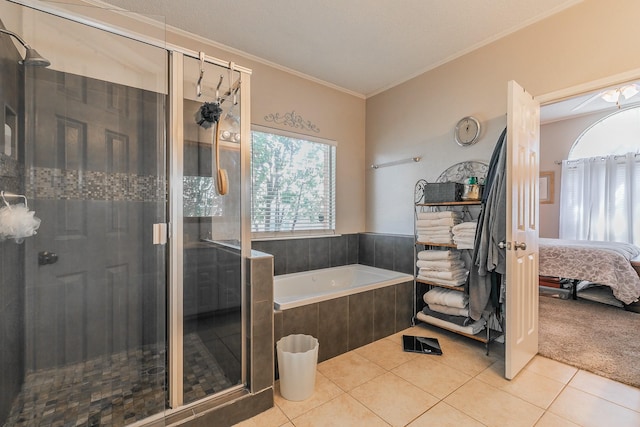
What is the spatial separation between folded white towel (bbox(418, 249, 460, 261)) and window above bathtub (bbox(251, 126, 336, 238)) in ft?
3.81

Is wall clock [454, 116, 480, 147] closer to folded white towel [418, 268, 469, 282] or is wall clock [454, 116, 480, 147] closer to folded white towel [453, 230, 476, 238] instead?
folded white towel [453, 230, 476, 238]

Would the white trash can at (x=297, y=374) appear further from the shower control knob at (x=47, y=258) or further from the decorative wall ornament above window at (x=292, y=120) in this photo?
the decorative wall ornament above window at (x=292, y=120)

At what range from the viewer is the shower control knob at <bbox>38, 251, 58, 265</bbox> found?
154 centimetres

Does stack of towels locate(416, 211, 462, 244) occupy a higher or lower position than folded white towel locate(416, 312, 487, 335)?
higher

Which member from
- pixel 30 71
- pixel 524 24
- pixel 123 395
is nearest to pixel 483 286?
pixel 524 24

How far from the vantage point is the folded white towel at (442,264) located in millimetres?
2623

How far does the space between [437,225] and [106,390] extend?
104 inches

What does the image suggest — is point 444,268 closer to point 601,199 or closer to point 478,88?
point 478,88

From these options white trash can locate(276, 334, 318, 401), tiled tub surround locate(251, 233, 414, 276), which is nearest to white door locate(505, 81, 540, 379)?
tiled tub surround locate(251, 233, 414, 276)

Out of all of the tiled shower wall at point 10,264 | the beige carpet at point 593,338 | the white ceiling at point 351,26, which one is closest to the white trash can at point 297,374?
the tiled shower wall at point 10,264

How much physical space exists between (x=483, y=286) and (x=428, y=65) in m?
2.24

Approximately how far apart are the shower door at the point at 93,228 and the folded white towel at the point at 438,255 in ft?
7.15

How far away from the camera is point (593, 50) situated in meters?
2.11

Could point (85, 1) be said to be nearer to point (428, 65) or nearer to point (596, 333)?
point (428, 65)
